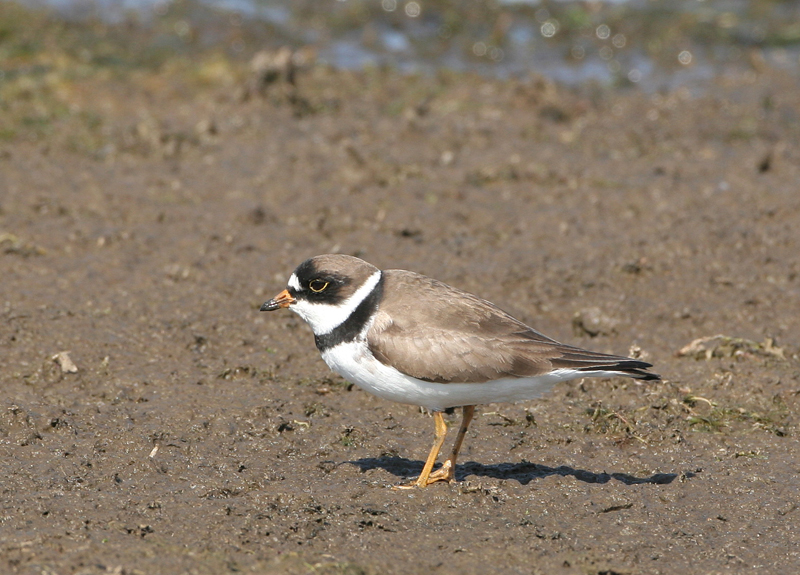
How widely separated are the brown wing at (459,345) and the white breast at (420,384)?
49 mm

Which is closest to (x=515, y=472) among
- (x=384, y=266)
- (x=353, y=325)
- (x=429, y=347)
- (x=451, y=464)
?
(x=451, y=464)

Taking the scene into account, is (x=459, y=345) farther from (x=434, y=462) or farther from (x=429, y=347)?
(x=434, y=462)

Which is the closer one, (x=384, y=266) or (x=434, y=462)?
(x=434, y=462)

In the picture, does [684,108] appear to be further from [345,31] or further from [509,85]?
[345,31]

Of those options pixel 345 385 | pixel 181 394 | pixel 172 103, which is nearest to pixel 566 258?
pixel 345 385

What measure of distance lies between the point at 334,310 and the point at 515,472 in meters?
1.59

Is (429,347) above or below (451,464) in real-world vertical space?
above

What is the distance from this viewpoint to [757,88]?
14.8 metres

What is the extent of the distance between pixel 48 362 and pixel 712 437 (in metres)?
4.87

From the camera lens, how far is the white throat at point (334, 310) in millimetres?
6453

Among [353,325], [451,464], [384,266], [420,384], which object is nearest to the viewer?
[420,384]

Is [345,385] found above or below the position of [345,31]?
below

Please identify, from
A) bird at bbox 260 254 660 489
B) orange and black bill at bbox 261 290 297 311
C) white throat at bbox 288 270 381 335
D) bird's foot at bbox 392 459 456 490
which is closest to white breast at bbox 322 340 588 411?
bird at bbox 260 254 660 489

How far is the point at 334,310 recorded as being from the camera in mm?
6480
